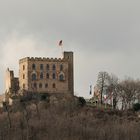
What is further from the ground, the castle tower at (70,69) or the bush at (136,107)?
the castle tower at (70,69)

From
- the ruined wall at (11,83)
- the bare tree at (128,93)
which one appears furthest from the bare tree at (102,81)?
the ruined wall at (11,83)

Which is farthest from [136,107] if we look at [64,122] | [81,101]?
[64,122]

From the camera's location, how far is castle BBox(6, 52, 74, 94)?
117m

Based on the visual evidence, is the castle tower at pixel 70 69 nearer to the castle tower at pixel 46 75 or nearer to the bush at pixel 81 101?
the castle tower at pixel 46 75

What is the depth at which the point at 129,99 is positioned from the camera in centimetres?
11869

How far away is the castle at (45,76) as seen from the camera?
117 meters

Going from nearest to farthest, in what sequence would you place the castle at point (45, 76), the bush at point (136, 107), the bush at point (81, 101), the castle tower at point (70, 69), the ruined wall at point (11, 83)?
the bush at point (136, 107)
the bush at point (81, 101)
the castle at point (45, 76)
the castle tower at point (70, 69)
the ruined wall at point (11, 83)

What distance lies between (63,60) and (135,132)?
2342 centimetres

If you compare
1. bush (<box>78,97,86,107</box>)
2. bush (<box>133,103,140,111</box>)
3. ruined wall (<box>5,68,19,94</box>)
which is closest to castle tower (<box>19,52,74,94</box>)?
ruined wall (<box>5,68,19,94</box>)

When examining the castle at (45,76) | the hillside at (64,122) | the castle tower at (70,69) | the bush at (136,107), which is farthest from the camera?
the castle tower at (70,69)

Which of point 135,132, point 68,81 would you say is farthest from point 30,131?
point 68,81

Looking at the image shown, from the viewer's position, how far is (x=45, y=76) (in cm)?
11781

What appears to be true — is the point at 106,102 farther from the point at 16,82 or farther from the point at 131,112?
the point at 16,82

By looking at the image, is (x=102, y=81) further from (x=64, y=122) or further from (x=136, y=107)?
(x=64, y=122)
